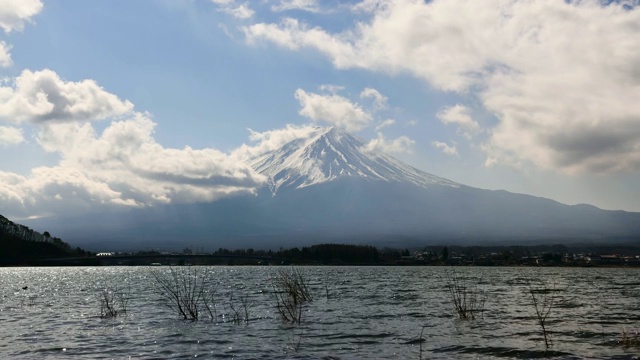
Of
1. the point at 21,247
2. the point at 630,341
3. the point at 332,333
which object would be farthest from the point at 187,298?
the point at 21,247

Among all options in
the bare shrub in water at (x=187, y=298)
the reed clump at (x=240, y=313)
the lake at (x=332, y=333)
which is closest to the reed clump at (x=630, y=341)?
the lake at (x=332, y=333)

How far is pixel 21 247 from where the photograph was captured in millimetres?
176625

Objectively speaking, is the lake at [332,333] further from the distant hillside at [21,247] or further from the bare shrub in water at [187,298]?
the distant hillside at [21,247]

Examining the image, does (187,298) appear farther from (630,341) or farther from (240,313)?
(630,341)

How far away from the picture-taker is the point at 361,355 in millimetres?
20891

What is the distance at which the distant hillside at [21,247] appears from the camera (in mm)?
172625

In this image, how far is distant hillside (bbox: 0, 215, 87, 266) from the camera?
173 metres

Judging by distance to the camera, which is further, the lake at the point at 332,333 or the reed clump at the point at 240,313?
the reed clump at the point at 240,313

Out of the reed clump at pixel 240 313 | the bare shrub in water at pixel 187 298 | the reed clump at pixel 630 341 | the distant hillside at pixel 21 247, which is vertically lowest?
the reed clump at pixel 630 341

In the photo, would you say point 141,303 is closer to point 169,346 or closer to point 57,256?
point 169,346

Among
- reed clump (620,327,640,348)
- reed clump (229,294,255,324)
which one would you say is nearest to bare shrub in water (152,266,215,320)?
reed clump (229,294,255,324)

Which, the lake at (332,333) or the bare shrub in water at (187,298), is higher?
the bare shrub in water at (187,298)

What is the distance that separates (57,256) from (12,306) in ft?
499

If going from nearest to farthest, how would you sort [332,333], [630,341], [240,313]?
[630,341] < [332,333] < [240,313]
